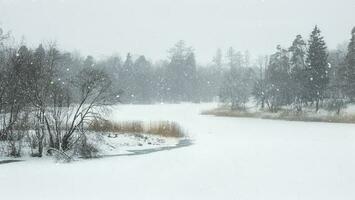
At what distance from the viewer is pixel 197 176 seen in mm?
21328

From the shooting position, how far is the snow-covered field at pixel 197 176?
1756 cm

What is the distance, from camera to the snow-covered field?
17562 millimetres

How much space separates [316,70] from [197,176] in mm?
51850

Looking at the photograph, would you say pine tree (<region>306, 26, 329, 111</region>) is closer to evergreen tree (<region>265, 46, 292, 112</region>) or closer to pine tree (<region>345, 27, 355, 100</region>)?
pine tree (<region>345, 27, 355, 100</region>)

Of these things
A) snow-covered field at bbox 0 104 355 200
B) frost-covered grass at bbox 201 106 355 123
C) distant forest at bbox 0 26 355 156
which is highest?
distant forest at bbox 0 26 355 156

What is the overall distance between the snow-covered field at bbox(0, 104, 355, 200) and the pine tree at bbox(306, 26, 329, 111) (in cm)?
3635

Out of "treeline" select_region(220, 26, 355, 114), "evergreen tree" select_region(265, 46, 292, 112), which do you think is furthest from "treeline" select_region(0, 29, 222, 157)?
"evergreen tree" select_region(265, 46, 292, 112)

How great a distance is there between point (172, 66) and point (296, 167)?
10404 centimetres

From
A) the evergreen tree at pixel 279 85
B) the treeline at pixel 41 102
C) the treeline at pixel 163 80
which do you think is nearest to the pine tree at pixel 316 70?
the evergreen tree at pixel 279 85

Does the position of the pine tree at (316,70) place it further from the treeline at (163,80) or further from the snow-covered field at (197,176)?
the treeline at (163,80)

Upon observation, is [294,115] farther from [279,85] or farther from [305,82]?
[279,85]

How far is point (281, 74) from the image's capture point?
259 feet

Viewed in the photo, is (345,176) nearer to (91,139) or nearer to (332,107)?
(91,139)

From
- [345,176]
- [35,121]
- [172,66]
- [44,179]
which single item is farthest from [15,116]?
[172,66]
